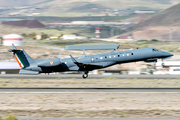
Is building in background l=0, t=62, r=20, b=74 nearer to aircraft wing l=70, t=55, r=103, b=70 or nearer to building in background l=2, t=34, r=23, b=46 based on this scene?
aircraft wing l=70, t=55, r=103, b=70

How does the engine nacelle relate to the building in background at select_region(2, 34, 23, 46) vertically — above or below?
below

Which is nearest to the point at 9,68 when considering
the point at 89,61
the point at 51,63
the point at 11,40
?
the point at 51,63

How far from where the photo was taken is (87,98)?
2462 cm

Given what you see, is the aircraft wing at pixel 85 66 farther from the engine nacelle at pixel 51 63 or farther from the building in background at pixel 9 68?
the building in background at pixel 9 68

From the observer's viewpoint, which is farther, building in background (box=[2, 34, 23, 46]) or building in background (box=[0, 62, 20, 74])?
building in background (box=[2, 34, 23, 46])

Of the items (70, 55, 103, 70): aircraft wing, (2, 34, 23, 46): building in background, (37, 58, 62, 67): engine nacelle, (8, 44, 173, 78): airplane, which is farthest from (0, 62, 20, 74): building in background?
(2, 34, 23, 46): building in background

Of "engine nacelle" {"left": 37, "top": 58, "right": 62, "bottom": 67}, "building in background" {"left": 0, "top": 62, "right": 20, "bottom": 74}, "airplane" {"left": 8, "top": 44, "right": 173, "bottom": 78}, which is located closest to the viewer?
"airplane" {"left": 8, "top": 44, "right": 173, "bottom": 78}

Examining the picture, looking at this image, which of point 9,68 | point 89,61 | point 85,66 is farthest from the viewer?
point 9,68

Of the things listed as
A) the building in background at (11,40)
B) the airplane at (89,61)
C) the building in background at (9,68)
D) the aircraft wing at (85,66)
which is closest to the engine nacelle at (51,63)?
the airplane at (89,61)

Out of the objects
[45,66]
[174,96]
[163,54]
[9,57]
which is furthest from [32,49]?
[174,96]

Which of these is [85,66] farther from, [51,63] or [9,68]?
[9,68]

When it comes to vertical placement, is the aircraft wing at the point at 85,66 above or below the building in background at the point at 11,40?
below

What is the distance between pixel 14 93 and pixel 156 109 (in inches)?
564

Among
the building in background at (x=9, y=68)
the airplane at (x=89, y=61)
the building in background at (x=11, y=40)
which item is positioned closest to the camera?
the airplane at (x=89, y=61)
